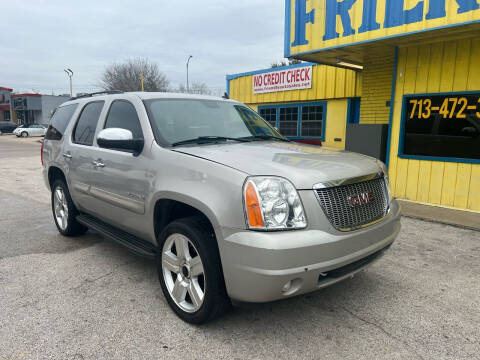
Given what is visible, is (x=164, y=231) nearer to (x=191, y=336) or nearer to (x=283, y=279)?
(x=191, y=336)

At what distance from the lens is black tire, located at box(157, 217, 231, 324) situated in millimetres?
2592

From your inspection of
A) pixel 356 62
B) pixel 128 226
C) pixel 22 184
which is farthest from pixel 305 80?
pixel 128 226

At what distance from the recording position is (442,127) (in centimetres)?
703

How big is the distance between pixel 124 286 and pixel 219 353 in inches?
56.9

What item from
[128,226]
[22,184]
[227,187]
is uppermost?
[227,187]

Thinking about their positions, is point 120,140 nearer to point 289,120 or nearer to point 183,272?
point 183,272

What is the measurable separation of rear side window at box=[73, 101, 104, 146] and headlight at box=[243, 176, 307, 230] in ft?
8.51

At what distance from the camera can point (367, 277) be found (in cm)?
379

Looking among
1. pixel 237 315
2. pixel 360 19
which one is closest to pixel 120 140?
pixel 237 315

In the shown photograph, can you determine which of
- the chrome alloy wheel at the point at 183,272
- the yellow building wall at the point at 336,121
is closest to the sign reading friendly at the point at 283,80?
the yellow building wall at the point at 336,121

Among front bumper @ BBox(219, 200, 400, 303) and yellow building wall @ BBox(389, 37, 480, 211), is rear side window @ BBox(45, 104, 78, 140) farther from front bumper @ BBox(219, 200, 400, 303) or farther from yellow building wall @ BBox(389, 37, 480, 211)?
yellow building wall @ BBox(389, 37, 480, 211)

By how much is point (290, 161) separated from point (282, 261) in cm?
82

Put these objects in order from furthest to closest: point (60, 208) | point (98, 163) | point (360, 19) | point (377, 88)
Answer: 1. point (377, 88)
2. point (360, 19)
3. point (60, 208)
4. point (98, 163)

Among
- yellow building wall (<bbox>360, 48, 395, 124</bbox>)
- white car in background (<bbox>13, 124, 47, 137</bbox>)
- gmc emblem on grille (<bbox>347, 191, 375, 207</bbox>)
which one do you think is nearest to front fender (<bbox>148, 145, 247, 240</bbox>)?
gmc emblem on grille (<bbox>347, 191, 375, 207</bbox>)
